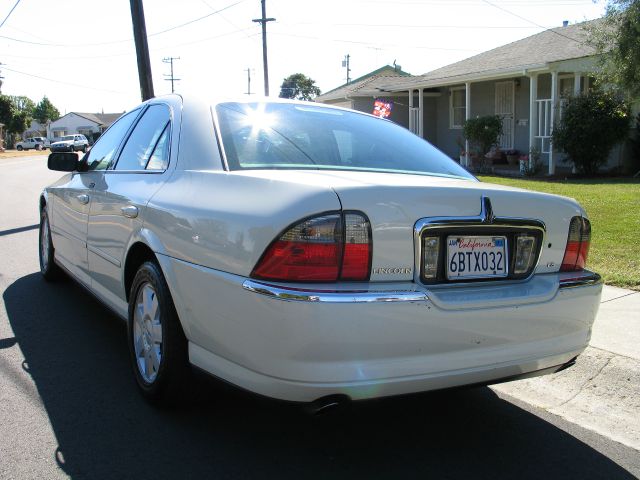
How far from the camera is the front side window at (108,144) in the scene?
4.85 m

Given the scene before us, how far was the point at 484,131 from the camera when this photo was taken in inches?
736

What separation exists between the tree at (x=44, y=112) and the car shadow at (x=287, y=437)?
13229 centimetres

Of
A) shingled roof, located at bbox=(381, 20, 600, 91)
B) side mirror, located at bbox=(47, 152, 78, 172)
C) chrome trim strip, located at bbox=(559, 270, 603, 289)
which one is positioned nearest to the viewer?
chrome trim strip, located at bbox=(559, 270, 603, 289)

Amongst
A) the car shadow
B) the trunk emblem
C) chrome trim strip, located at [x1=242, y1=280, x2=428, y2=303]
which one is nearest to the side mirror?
the car shadow

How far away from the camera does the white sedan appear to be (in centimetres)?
261

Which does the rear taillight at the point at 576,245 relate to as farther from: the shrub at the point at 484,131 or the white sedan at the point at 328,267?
the shrub at the point at 484,131

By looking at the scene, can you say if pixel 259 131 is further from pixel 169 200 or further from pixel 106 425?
pixel 106 425

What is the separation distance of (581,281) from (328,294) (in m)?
1.42

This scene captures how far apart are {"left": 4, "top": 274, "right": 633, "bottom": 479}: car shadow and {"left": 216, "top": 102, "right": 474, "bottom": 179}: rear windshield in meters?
1.24

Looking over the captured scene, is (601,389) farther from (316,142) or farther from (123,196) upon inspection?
(123,196)

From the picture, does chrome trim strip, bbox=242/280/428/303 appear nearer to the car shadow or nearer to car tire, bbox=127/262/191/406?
the car shadow

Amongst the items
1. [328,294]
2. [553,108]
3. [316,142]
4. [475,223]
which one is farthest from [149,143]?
[553,108]

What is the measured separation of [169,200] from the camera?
3.42 metres

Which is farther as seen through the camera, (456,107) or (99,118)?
(99,118)
